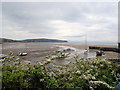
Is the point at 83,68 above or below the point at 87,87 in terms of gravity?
above

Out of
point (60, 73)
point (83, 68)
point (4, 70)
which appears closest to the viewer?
point (4, 70)

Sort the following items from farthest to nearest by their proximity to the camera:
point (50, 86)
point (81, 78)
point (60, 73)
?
point (60, 73) → point (81, 78) → point (50, 86)

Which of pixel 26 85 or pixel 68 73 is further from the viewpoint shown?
pixel 68 73

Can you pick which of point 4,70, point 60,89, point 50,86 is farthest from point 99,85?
point 4,70

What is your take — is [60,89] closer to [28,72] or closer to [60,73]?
[60,73]

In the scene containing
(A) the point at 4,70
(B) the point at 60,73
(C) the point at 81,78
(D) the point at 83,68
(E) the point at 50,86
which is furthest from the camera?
(D) the point at 83,68

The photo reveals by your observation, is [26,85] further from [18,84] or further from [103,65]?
[103,65]

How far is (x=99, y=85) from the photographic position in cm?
237

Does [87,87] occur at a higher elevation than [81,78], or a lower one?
lower

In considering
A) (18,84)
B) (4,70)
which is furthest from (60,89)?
(4,70)

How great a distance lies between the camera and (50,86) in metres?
2.32

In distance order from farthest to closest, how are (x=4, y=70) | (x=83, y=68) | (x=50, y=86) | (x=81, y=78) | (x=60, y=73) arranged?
(x=83, y=68) → (x=60, y=73) → (x=4, y=70) → (x=81, y=78) → (x=50, y=86)

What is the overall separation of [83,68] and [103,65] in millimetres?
661

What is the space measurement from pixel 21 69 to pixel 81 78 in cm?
142
